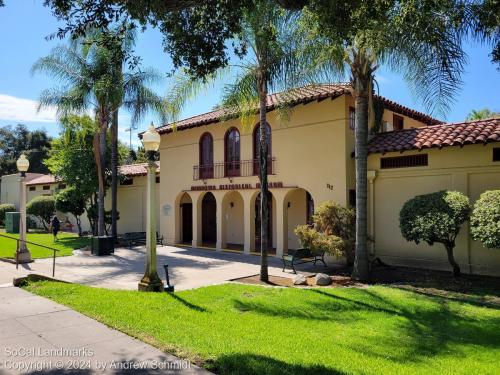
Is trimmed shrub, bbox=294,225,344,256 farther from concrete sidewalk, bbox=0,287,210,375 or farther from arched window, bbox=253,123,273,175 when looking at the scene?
concrete sidewalk, bbox=0,287,210,375

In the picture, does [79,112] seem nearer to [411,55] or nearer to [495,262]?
[411,55]

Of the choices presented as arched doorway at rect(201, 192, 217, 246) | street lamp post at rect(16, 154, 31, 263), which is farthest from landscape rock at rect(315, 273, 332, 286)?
arched doorway at rect(201, 192, 217, 246)

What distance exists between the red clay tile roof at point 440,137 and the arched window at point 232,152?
6.22 metres

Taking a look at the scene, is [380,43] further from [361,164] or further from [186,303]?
[186,303]

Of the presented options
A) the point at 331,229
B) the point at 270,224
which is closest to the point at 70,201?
the point at 270,224

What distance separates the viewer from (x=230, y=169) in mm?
19078

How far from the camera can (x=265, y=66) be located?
11953 mm

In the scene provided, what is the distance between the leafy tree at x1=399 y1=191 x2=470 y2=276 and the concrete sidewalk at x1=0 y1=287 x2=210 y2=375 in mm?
8319

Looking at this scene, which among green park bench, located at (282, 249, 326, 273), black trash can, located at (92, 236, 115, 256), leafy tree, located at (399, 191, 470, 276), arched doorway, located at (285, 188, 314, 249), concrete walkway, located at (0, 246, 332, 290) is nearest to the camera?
leafy tree, located at (399, 191, 470, 276)

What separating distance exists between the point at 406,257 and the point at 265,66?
7.66 meters

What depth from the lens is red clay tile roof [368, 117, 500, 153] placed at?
40.1 feet

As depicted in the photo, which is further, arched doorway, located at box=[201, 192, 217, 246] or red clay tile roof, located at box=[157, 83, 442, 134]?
arched doorway, located at box=[201, 192, 217, 246]

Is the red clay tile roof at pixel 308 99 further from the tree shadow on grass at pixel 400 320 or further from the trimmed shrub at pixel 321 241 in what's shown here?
the tree shadow on grass at pixel 400 320

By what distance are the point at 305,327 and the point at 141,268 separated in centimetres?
854
